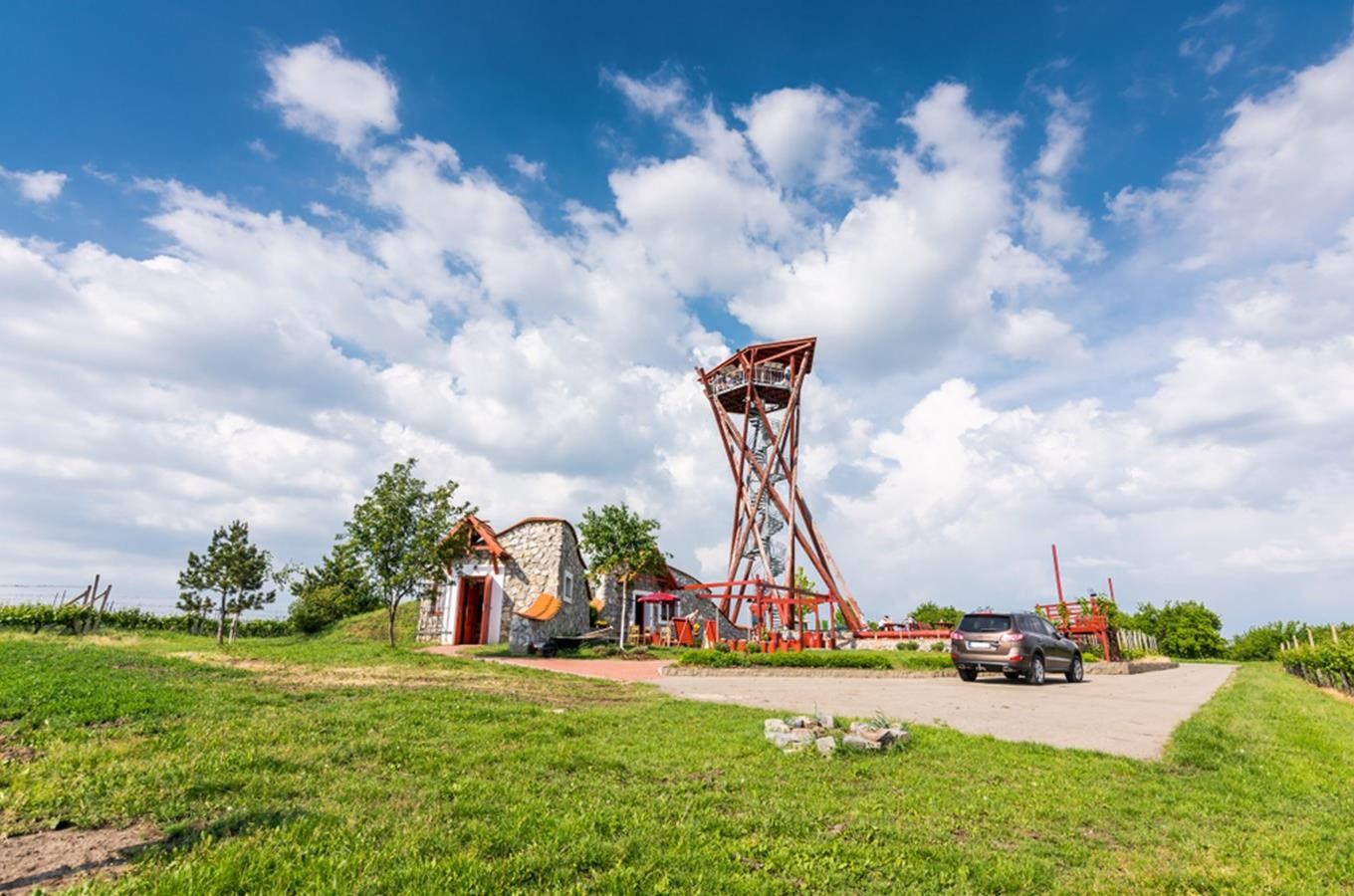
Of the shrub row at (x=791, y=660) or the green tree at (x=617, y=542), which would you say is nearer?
the shrub row at (x=791, y=660)

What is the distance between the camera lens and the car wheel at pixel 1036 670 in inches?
638

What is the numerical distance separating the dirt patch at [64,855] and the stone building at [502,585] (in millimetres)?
24023

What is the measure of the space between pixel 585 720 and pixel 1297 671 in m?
39.2

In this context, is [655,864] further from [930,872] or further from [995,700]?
[995,700]

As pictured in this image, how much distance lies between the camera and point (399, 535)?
75.3 feet

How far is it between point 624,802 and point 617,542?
1065 inches

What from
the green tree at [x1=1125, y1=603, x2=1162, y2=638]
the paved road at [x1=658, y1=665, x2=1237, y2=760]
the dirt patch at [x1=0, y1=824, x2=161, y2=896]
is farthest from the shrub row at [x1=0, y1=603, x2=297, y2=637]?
the green tree at [x1=1125, y1=603, x2=1162, y2=638]

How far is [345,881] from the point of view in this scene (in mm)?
3525

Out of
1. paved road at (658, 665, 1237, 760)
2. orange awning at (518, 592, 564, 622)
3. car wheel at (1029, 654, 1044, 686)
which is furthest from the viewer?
orange awning at (518, 592, 564, 622)

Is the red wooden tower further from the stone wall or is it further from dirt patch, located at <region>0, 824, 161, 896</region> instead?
dirt patch, located at <region>0, 824, 161, 896</region>

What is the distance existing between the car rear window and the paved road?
1307 mm

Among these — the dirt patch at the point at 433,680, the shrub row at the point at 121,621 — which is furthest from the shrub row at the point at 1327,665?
the shrub row at the point at 121,621

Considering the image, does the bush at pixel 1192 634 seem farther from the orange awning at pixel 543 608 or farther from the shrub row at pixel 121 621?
the shrub row at pixel 121 621

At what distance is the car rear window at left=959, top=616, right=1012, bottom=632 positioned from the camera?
53.7ft
